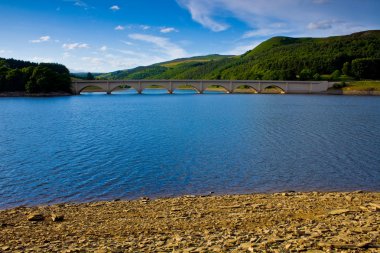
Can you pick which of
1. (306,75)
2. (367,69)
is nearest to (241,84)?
(306,75)

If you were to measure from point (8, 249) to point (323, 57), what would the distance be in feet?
490

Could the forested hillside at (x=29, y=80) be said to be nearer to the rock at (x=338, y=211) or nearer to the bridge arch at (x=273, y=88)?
the bridge arch at (x=273, y=88)

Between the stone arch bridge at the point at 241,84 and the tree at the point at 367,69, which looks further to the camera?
the tree at the point at 367,69

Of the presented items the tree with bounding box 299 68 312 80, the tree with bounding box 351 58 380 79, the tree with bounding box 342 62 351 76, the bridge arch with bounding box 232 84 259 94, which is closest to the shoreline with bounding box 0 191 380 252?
the bridge arch with bounding box 232 84 259 94

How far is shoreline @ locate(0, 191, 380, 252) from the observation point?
28.7ft

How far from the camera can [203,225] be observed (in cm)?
1088

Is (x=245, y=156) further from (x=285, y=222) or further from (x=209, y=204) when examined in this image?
(x=285, y=222)

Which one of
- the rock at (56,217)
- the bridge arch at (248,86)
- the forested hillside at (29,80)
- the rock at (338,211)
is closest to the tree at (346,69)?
the bridge arch at (248,86)

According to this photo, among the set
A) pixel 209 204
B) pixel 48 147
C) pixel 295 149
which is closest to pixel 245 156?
pixel 295 149

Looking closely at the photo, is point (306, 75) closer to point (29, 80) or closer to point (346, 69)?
point (346, 69)

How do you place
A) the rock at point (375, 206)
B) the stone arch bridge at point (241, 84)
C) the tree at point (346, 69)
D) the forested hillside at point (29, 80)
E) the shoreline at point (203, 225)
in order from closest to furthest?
the shoreline at point (203, 225) → the rock at point (375, 206) → the forested hillside at point (29, 80) → the stone arch bridge at point (241, 84) → the tree at point (346, 69)

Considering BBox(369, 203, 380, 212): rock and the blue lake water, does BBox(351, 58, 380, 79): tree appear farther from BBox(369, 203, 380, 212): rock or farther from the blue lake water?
BBox(369, 203, 380, 212): rock

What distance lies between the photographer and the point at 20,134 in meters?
34.7

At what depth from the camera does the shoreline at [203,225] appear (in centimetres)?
875
